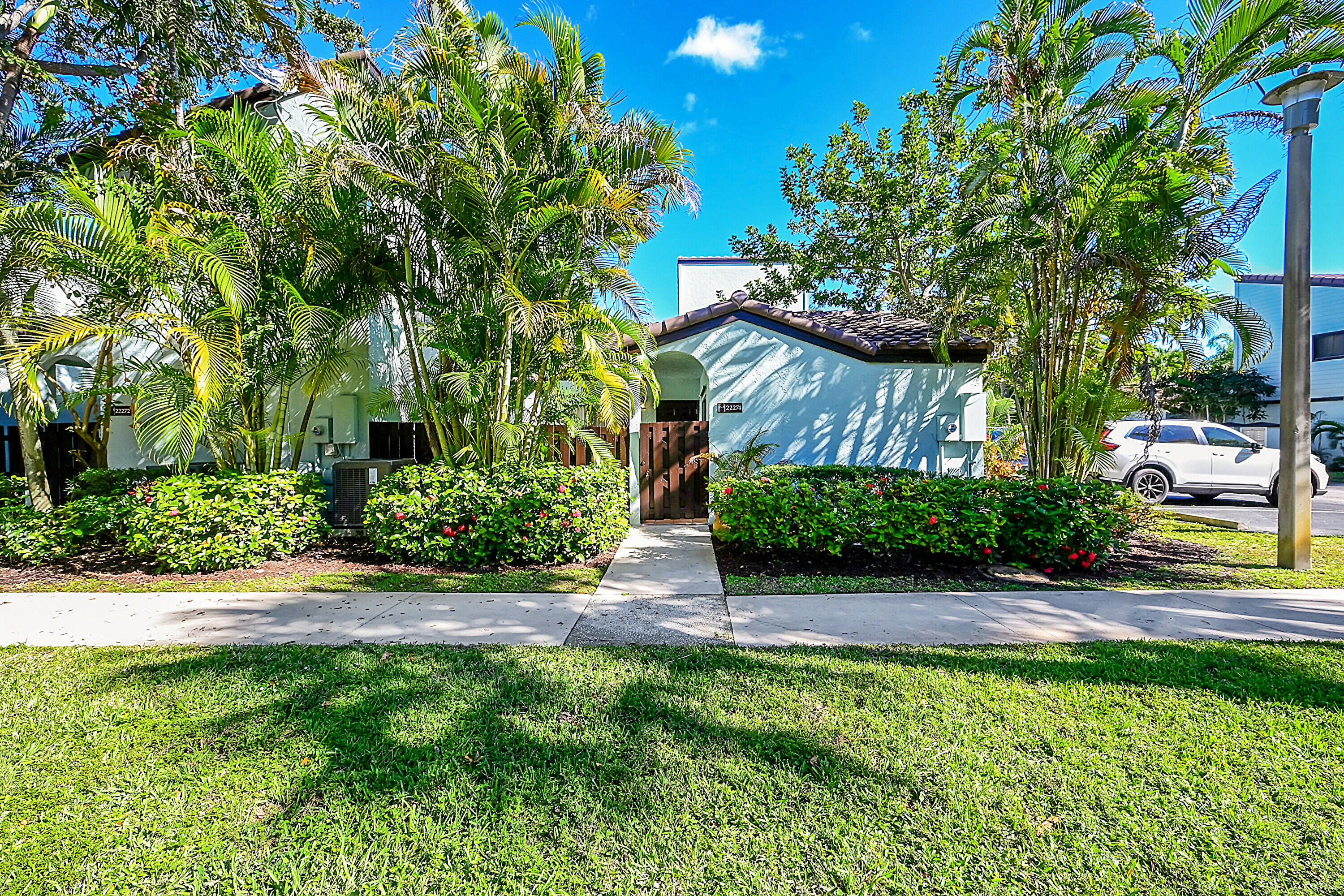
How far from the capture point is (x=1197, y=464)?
11.8 meters

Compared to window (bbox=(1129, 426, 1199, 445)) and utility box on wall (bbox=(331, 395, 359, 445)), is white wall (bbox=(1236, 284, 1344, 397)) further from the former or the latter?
utility box on wall (bbox=(331, 395, 359, 445))

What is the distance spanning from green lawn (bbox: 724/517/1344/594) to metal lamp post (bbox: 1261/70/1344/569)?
0.72 meters

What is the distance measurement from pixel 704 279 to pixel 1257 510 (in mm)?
14378

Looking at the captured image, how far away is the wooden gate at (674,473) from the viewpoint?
1035cm

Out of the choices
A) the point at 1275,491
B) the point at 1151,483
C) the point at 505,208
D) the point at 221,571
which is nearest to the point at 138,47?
the point at 505,208

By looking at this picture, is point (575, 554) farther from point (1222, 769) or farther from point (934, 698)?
point (1222, 769)

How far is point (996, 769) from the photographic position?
8.49 ft

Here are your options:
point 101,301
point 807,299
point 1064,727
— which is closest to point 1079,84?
point 1064,727

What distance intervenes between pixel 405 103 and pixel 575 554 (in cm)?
567

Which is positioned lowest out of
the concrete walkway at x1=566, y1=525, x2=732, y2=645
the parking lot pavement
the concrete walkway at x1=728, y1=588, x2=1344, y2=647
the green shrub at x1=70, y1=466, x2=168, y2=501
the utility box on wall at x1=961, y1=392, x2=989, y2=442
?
the concrete walkway at x1=566, y1=525, x2=732, y2=645

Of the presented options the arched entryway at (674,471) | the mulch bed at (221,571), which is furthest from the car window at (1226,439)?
the mulch bed at (221,571)

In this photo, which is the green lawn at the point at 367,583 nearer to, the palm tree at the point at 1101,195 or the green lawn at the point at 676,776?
the green lawn at the point at 676,776

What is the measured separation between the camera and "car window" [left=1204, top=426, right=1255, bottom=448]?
11.7 meters

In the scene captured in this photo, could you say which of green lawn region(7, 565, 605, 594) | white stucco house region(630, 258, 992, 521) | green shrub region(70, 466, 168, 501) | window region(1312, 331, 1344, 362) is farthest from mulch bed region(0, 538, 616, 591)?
window region(1312, 331, 1344, 362)
